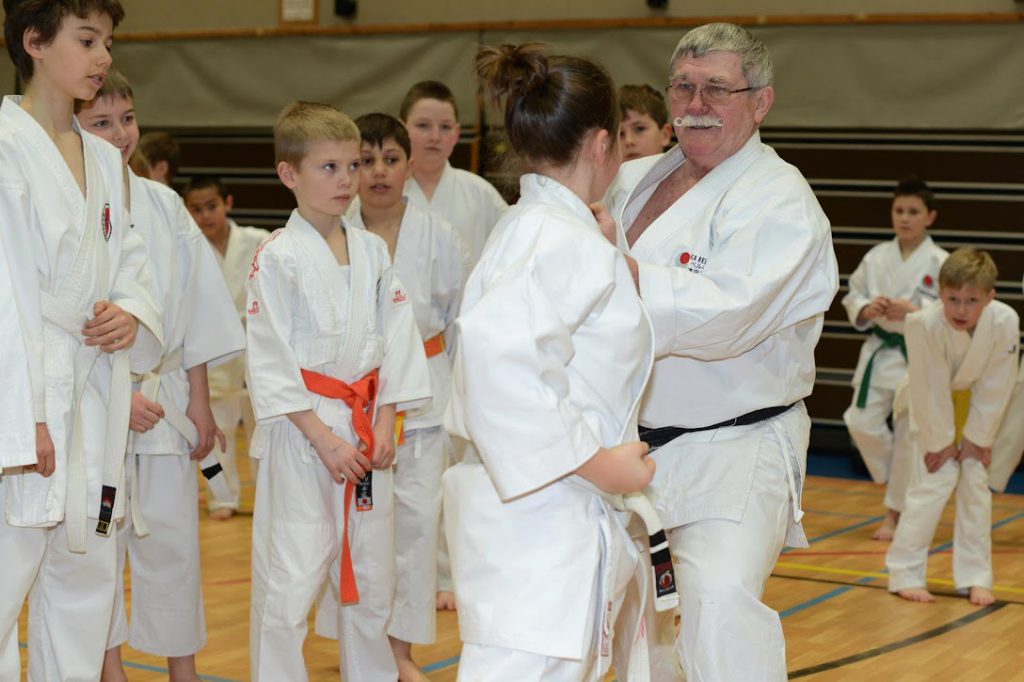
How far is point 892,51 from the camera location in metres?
8.77

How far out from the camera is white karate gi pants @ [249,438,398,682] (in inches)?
136

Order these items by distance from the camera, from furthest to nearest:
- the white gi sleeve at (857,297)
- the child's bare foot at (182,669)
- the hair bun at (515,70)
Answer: the white gi sleeve at (857,297), the child's bare foot at (182,669), the hair bun at (515,70)

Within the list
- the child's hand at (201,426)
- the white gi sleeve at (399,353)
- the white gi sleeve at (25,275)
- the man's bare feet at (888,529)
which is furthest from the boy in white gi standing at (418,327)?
the man's bare feet at (888,529)

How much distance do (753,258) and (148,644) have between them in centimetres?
212

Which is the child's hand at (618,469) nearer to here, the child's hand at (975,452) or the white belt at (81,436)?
the white belt at (81,436)

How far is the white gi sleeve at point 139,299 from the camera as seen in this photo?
127 inches

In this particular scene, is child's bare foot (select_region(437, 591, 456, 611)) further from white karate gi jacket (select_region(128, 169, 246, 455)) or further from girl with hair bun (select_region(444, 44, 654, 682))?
girl with hair bun (select_region(444, 44, 654, 682))

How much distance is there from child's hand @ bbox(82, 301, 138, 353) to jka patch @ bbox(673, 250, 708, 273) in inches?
52.6

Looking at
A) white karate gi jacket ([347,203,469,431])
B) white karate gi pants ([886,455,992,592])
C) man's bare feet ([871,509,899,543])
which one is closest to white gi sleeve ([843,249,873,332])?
man's bare feet ([871,509,899,543])

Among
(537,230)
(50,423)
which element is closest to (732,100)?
(537,230)

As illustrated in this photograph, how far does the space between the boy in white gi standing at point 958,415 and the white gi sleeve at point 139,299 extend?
346cm

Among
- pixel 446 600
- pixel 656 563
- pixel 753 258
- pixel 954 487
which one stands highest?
pixel 753 258

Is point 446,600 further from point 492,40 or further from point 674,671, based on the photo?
point 492,40

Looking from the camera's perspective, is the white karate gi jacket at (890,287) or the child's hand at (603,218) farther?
the white karate gi jacket at (890,287)
